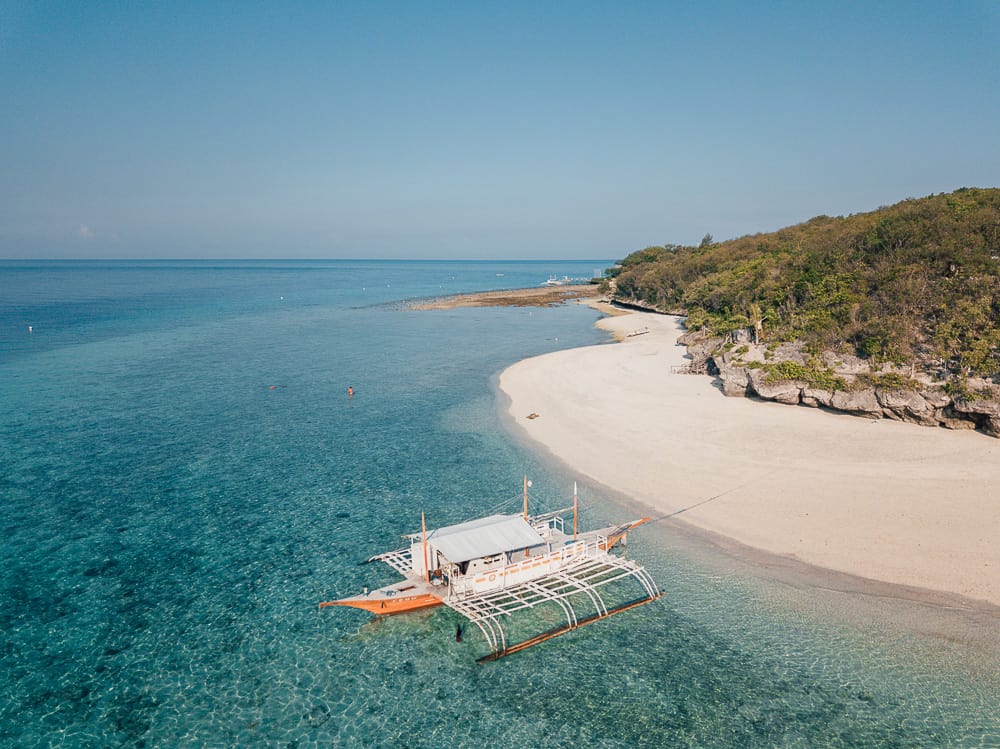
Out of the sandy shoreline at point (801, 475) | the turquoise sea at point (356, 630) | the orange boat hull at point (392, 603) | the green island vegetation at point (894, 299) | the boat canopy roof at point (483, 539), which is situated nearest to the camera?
the turquoise sea at point (356, 630)

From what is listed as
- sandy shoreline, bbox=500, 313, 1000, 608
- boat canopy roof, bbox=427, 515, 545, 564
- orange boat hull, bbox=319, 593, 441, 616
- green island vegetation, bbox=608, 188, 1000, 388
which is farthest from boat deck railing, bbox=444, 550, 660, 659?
green island vegetation, bbox=608, 188, 1000, 388

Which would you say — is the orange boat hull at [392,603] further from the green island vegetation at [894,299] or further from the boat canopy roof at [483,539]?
the green island vegetation at [894,299]

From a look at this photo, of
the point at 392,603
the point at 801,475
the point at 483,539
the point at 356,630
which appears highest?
the point at 483,539

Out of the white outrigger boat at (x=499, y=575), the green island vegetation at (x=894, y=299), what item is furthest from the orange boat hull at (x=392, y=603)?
the green island vegetation at (x=894, y=299)

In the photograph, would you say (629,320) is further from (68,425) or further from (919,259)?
(68,425)

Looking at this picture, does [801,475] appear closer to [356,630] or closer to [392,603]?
[392,603]

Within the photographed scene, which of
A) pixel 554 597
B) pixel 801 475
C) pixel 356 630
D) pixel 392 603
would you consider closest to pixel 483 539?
pixel 554 597
